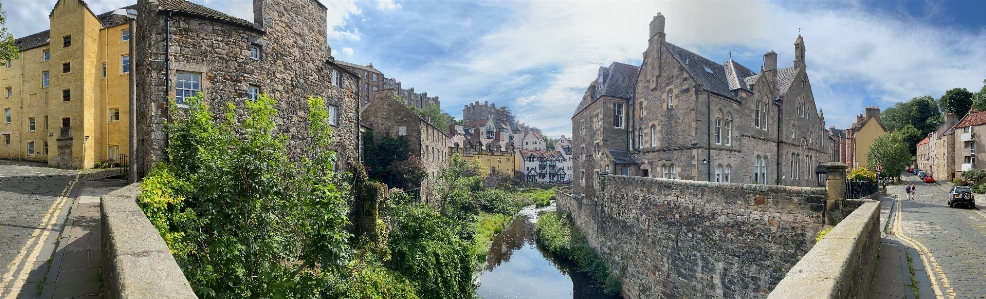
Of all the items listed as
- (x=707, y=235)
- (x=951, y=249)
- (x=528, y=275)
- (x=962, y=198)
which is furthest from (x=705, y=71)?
(x=951, y=249)

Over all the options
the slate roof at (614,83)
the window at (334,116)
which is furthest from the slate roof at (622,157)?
the window at (334,116)

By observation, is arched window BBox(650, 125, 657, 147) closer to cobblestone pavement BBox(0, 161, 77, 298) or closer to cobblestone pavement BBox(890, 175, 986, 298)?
cobblestone pavement BBox(890, 175, 986, 298)

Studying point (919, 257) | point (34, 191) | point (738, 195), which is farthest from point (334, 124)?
point (919, 257)

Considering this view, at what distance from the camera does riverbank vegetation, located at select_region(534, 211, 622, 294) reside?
2281 centimetres

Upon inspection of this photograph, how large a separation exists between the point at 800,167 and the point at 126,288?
136ft

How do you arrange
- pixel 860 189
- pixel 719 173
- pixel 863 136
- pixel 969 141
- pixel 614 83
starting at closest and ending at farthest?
1. pixel 860 189
2. pixel 719 173
3. pixel 614 83
4. pixel 969 141
5. pixel 863 136

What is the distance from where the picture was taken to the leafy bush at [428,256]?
57.2ft

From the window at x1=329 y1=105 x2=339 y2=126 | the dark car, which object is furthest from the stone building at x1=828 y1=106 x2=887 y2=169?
the window at x1=329 y1=105 x2=339 y2=126

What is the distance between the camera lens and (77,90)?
29.0 m

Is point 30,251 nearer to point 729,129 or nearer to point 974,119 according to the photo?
point 729,129

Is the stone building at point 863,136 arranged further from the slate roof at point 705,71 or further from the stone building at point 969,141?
the slate roof at point 705,71

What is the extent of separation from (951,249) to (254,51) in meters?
21.0

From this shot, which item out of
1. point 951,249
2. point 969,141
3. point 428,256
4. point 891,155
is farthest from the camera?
point 891,155

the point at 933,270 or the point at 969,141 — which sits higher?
the point at 969,141
